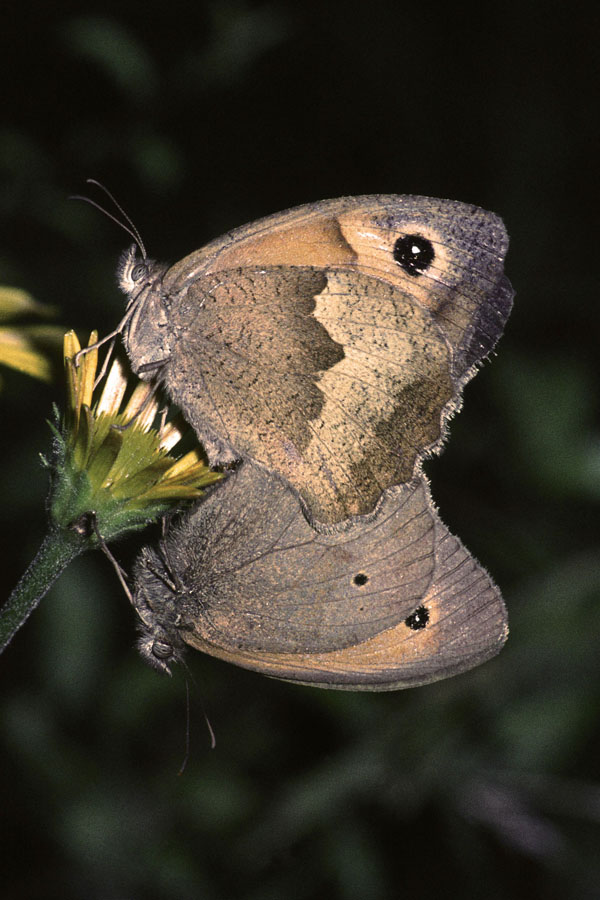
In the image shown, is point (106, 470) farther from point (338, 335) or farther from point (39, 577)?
point (338, 335)

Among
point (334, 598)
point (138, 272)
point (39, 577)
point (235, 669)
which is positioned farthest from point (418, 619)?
point (235, 669)

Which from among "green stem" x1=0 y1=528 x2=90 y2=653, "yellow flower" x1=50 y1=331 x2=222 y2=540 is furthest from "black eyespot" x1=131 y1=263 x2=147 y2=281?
"green stem" x1=0 y1=528 x2=90 y2=653

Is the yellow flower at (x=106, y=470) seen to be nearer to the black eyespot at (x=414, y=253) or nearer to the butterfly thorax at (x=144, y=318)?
the butterfly thorax at (x=144, y=318)

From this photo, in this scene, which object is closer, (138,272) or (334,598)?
(334,598)

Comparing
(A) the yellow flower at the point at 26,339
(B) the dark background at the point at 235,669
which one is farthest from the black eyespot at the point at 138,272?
(B) the dark background at the point at 235,669

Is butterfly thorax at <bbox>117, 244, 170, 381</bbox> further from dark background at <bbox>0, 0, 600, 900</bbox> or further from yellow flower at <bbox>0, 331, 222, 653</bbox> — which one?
dark background at <bbox>0, 0, 600, 900</bbox>

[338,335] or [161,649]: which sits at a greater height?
[338,335]

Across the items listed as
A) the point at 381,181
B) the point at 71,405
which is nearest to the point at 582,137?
the point at 381,181

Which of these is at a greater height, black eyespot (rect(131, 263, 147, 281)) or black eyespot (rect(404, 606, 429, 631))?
black eyespot (rect(131, 263, 147, 281))
